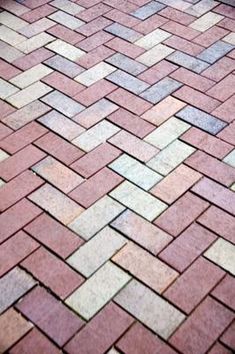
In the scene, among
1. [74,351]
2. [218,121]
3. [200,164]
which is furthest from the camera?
[218,121]

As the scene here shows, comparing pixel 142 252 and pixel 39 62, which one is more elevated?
pixel 39 62

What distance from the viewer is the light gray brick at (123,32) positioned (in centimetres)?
316

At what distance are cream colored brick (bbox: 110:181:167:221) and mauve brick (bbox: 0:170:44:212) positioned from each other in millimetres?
379

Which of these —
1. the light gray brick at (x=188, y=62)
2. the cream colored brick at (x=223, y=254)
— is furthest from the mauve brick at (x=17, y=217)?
the light gray brick at (x=188, y=62)

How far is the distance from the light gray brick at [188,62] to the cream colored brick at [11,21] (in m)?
1.03

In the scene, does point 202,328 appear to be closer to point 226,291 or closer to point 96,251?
point 226,291

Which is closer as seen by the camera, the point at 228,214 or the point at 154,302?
the point at 154,302

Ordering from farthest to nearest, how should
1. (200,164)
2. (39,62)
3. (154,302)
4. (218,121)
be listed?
(39,62) → (218,121) → (200,164) → (154,302)

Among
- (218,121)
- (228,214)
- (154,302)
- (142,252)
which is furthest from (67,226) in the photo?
(218,121)

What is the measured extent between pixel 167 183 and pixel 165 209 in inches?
6.3

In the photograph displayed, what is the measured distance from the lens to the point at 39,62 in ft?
9.83

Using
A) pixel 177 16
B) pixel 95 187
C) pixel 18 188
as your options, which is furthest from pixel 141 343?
pixel 177 16

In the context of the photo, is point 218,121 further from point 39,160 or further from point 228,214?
point 39,160

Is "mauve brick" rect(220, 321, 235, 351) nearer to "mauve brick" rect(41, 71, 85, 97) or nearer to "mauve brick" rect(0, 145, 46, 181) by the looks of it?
"mauve brick" rect(0, 145, 46, 181)
